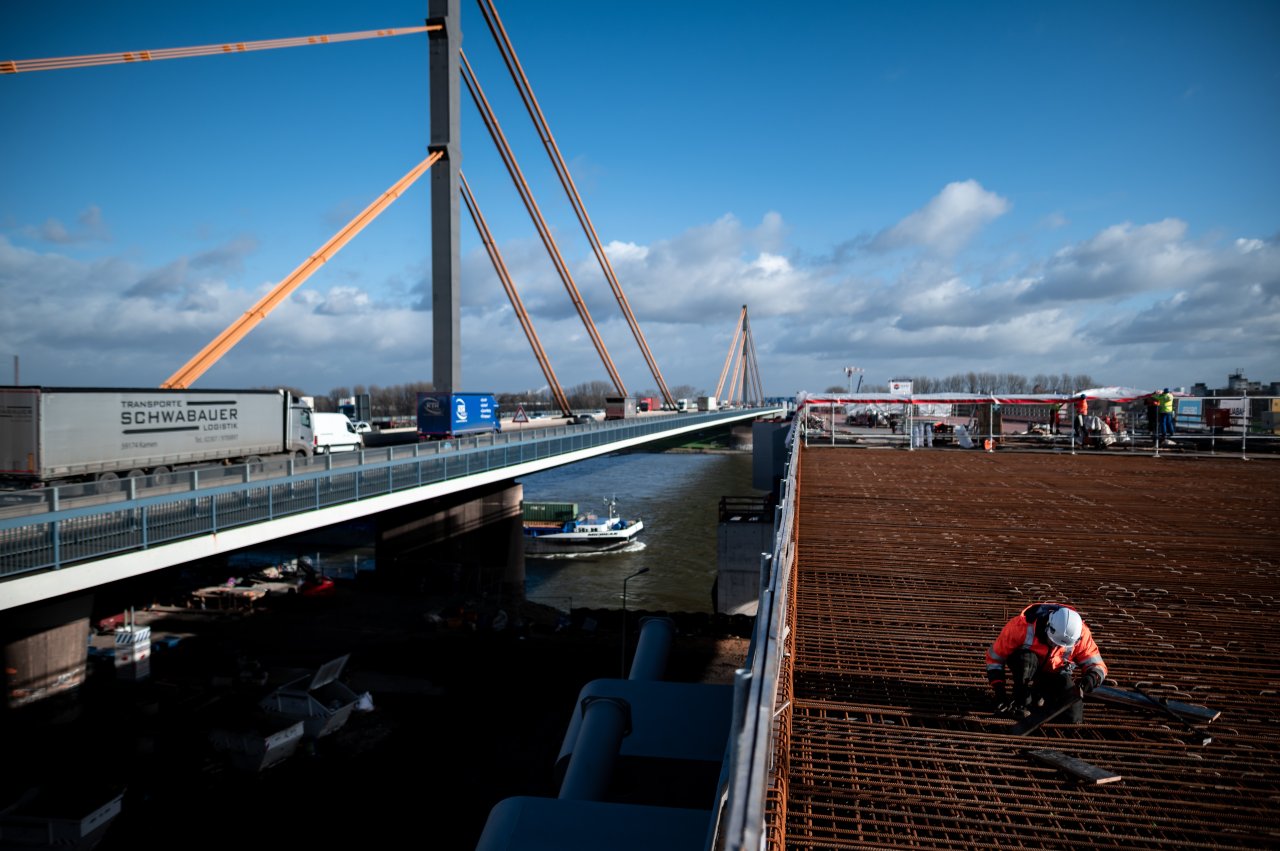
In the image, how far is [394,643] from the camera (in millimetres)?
22109

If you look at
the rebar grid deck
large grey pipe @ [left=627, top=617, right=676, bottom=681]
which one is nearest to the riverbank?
large grey pipe @ [left=627, top=617, right=676, bottom=681]

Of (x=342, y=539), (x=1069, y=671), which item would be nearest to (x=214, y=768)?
(x=1069, y=671)

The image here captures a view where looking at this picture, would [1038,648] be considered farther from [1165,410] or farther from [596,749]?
[1165,410]

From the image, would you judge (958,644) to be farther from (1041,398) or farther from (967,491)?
(1041,398)

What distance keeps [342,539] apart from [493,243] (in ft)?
71.9

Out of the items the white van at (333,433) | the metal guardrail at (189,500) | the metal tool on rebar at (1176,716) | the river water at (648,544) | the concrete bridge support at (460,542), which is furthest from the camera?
the river water at (648,544)

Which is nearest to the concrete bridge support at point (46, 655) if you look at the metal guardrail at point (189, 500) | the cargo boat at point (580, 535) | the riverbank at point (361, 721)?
the riverbank at point (361, 721)

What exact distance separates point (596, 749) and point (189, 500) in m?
11.0

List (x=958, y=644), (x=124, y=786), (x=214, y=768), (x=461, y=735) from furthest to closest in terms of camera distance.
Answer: (x=461, y=735) → (x=214, y=768) → (x=124, y=786) → (x=958, y=644)

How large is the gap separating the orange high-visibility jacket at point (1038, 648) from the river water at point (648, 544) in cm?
2337

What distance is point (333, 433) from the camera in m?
29.4

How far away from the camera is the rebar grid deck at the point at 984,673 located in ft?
12.0

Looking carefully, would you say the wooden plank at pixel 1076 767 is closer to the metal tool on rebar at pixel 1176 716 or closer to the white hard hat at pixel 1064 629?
the white hard hat at pixel 1064 629

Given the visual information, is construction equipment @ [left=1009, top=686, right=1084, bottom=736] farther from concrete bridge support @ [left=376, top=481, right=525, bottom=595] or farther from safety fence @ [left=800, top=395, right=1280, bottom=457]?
concrete bridge support @ [left=376, top=481, right=525, bottom=595]
